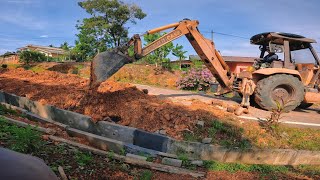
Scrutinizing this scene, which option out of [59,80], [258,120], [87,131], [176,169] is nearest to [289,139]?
[258,120]

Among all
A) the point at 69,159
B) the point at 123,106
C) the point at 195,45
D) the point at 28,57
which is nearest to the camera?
the point at 69,159

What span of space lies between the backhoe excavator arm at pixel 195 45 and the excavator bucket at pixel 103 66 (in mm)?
723

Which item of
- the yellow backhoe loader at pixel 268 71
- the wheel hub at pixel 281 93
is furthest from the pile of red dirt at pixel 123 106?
the wheel hub at pixel 281 93

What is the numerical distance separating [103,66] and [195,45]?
141 inches

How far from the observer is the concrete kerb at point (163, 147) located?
6.74 meters

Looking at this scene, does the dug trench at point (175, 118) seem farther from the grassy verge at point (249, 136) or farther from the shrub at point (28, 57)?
the shrub at point (28, 57)

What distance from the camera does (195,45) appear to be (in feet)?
33.9

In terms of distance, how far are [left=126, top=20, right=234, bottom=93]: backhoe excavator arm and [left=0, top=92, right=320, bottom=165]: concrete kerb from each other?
107 inches

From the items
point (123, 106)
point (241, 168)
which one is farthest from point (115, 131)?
point (241, 168)

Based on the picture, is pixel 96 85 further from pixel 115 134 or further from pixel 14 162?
pixel 14 162

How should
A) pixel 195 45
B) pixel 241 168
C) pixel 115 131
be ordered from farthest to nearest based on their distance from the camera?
pixel 195 45
pixel 115 131
pixel 241 168

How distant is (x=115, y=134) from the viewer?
23.8ft

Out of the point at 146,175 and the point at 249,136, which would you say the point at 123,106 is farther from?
the point at 249,136

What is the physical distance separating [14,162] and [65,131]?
5.53m
